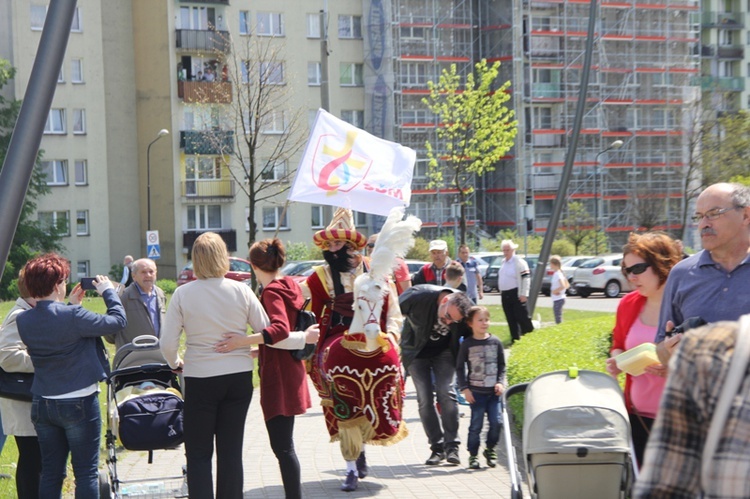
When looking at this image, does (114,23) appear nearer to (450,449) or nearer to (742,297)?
(450,449)

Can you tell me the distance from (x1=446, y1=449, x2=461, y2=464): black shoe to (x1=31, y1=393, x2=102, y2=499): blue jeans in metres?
3.82

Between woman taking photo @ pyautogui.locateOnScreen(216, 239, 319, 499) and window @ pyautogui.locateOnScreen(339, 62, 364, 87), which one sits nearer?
woman taking photo @ pyautogui.locateOnScreen(216, 239, 319, 499)

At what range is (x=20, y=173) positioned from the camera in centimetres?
622

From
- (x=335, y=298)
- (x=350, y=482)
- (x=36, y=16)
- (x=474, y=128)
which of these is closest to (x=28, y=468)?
(x=350, y=482)

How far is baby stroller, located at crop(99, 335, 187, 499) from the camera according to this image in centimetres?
748

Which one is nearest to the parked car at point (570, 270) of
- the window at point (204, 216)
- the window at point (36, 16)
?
the window at point (204, 216)

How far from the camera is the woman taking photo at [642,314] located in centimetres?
598

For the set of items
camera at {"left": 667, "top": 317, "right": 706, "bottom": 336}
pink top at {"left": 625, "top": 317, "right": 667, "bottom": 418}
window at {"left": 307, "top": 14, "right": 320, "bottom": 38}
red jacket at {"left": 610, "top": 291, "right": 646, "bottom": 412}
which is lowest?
pink top at {"left": 625, "top": 317, "right": 667, "bottom": 418}

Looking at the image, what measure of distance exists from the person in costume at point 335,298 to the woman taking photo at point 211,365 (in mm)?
1856

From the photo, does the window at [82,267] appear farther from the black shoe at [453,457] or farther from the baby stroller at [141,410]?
the baby stroller at [141,410]

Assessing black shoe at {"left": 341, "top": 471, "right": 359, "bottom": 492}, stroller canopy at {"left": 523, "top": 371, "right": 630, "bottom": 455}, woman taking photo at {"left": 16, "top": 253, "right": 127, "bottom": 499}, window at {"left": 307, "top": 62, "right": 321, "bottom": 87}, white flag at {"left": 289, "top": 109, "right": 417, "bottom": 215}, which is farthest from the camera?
window at {"left": 307, "top": 62, "right": 321, "bottom": 87}

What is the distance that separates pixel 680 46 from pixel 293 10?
26.4m

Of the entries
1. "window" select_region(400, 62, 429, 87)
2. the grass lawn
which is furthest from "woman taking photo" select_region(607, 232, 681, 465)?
"window" select_region(400, 62, 429, 87)

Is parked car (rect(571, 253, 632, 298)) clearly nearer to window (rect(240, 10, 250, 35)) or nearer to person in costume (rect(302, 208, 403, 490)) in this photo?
window (rect(240, 10, 250, 35))
